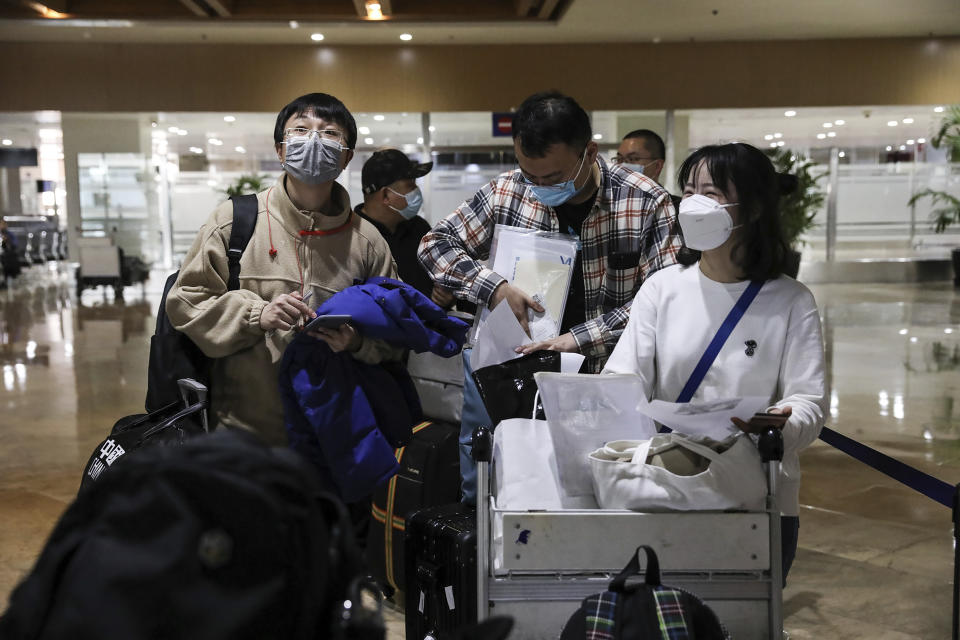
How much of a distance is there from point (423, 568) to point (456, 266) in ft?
2.88

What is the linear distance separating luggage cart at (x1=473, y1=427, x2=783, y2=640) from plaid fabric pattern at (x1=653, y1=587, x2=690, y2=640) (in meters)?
0.24

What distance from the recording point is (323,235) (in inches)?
95.4

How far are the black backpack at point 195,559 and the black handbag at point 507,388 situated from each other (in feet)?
5.16

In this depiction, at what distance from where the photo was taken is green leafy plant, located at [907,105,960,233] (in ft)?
49.5

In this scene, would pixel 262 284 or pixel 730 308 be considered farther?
pixel 262 284

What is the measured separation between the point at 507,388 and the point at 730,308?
24.0 inches

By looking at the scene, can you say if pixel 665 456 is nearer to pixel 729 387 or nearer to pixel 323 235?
pixel 729 387

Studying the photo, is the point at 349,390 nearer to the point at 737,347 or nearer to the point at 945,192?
the point at 737,347

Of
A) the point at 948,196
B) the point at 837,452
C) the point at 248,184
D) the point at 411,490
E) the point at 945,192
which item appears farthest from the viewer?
the point at 945,192

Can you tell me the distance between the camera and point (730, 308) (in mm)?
2113

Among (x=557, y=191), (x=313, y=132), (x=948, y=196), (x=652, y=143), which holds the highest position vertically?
(x=948, y=196)

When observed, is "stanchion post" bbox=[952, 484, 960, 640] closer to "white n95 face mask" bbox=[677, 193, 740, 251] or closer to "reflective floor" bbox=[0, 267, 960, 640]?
"reflective floor" bbox=[0, 267, 960, 640]

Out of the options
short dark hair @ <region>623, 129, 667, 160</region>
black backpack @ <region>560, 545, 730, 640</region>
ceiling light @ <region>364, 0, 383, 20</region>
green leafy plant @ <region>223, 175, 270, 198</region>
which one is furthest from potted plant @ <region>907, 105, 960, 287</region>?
black backpack @ <region>560, 545, 730, 640</region>

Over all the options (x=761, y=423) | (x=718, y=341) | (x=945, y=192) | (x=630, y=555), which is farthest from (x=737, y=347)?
(x=945, y=192)
